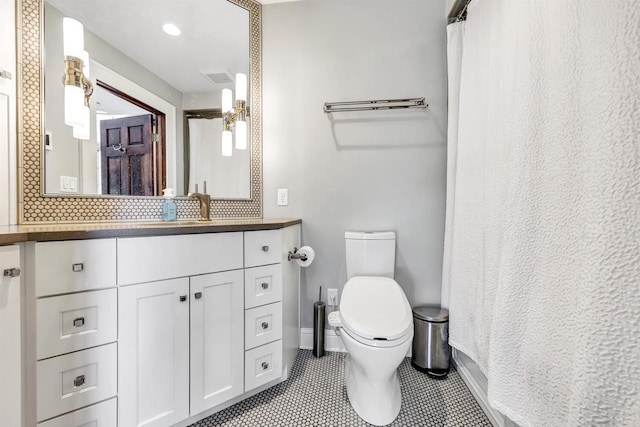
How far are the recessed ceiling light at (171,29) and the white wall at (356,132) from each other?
1.71 ft

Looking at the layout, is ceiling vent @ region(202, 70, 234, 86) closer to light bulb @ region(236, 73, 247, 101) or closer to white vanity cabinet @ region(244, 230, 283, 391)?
light bulb @ region(236, 73, 247, 101)

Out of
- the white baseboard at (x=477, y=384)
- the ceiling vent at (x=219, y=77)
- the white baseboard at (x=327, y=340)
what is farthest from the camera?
the white baseboard at (x=327, y=340)

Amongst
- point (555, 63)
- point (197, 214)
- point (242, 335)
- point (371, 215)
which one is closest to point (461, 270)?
point (371, 215)

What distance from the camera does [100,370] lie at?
0.88 meters

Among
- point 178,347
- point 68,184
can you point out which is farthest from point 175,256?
point 68,184

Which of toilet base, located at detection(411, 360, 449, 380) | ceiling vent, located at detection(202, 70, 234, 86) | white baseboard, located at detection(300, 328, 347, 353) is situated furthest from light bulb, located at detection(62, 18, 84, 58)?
toilet base, located at detection(411, 360, 449, 380)

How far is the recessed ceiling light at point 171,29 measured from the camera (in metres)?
1.45

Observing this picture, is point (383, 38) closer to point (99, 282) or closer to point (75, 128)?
point (75, 128)

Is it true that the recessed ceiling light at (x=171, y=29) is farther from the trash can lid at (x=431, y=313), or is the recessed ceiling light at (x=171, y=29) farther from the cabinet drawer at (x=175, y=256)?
the trash can lid at (x=431, y=313)

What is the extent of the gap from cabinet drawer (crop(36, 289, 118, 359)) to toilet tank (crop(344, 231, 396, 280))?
1.16 meters

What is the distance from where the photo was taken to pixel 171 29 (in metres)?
1.46

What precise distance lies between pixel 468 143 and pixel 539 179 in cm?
61

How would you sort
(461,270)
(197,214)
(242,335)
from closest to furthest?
(242,335) < (461,270) < (197,214)

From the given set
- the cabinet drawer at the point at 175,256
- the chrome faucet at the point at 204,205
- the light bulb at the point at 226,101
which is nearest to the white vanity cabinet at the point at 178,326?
the cabinet drawer at the point at 175,256
